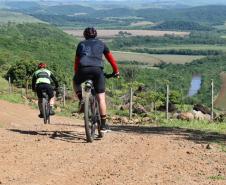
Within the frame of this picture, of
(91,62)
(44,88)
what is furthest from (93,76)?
(44,88)

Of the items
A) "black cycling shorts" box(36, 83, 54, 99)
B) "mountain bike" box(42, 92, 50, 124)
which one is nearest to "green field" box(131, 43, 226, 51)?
"mountain bike" box(42, 92, 50, 124)

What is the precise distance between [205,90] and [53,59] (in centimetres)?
2595

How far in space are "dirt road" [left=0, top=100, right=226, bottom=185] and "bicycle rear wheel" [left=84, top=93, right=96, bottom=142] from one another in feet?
0.50

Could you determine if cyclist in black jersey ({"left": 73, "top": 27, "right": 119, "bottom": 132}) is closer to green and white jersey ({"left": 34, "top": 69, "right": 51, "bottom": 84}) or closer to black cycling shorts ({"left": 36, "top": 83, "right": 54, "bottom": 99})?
green and white jersey ({"left": 34, "top": 69, "right": 51, "bottom": 84})

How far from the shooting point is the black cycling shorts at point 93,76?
7.84 meters

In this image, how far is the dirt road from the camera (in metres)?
5.67

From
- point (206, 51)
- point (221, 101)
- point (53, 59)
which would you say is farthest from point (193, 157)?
point (206, 51)

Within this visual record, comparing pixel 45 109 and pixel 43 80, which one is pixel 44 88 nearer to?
pixel 43 80

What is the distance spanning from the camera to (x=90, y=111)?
804cm

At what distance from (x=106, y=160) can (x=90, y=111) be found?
154 cm

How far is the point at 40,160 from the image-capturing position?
6.51 metres

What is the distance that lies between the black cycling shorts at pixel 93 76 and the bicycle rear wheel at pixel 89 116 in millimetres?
194

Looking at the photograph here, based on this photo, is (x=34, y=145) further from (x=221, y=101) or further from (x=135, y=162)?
(x=221, y=101)

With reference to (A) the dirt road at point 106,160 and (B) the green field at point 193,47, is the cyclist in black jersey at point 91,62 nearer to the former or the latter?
(A) the dirt road at point 106,160
